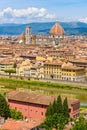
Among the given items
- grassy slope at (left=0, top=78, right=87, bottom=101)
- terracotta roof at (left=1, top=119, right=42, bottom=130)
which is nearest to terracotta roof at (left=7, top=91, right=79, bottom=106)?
terracotta roof at (left=1, top=119, right=42, bottom=130)

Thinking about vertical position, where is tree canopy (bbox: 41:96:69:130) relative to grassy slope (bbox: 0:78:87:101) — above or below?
above

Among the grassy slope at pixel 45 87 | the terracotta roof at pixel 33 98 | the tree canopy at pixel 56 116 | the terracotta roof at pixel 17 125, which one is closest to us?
the terracotta roof at pixel 17 125

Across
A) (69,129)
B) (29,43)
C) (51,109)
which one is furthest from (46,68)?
(29,43)

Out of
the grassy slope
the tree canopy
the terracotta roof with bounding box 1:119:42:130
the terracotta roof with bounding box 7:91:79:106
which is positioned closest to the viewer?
the terracotta roof with bounding box 1:119:42:130

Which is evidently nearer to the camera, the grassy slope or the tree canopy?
the tree canopy

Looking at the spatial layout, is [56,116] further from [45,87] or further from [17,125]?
[45,87]

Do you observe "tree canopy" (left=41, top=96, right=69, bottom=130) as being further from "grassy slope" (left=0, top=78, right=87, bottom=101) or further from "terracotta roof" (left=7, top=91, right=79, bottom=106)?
"grassy slope" (left=0, top=78, right=87, bottom=101)

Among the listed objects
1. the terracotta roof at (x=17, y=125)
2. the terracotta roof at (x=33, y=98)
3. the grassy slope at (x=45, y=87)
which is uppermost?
the terracotta roof at (x=33, y=98)

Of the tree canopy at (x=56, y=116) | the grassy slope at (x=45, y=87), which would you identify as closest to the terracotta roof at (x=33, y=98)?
the tree canopy at (x=56, y=116)

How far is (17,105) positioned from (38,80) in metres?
12.6

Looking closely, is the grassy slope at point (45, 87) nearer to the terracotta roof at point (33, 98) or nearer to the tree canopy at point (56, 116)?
the terracotta roof at point (33, 98)

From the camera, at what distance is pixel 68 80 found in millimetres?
28156

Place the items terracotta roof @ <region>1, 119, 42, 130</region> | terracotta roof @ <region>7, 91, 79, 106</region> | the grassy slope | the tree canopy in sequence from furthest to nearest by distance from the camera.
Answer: the grassy slope, terracotta roof @ <region>7, 91, 79, 106</region>, the tree canopy, terracotta roof @ <region>1, 119, 42, 130</region>

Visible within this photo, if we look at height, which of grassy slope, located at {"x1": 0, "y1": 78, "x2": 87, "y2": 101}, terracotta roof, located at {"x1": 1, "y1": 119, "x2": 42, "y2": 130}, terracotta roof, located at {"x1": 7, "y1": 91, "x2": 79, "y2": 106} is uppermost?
terracotta roof, located at {"x1": 7, "y1": 91, "x2": 79, "y2": 106}
